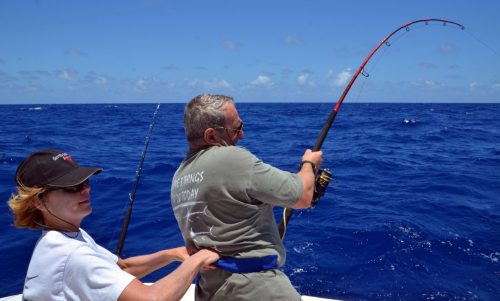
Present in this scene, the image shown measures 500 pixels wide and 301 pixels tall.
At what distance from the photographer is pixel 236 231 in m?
1.77

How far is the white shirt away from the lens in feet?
4.87

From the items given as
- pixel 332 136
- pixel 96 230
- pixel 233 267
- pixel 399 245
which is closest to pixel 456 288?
pixel 399 245

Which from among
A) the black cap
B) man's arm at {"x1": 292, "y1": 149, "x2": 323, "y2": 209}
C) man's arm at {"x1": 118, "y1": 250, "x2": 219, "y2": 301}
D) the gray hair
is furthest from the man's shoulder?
the black cap

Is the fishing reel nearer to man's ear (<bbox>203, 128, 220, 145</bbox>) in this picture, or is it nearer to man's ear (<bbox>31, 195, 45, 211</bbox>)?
man's ear (<bbox>203, 128, 220, 145</bbox>)

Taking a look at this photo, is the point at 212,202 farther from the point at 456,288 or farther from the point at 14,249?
the point at 14,249

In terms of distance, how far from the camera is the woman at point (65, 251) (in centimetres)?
149

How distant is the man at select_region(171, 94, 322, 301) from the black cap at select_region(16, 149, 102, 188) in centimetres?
47

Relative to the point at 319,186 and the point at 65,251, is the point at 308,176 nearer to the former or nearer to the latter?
the point at 319,186

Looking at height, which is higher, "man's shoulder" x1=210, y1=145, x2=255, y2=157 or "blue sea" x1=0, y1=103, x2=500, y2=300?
"man's shoulder" x1=210, y1=145, x2=255, y2=157

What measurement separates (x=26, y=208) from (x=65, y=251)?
260mm

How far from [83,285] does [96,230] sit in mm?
4846

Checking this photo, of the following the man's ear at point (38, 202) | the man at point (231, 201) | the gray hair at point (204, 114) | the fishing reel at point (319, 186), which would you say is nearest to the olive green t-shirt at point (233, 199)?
the man at point (231, 201)

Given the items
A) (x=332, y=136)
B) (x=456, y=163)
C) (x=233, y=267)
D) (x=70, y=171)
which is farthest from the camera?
(x=332, y=136)

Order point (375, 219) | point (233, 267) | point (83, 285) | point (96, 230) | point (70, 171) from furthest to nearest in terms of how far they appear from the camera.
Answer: point (375, 219) → point (96, 230) → point (233, 267) → point (70, 171) → point (83, 285)
